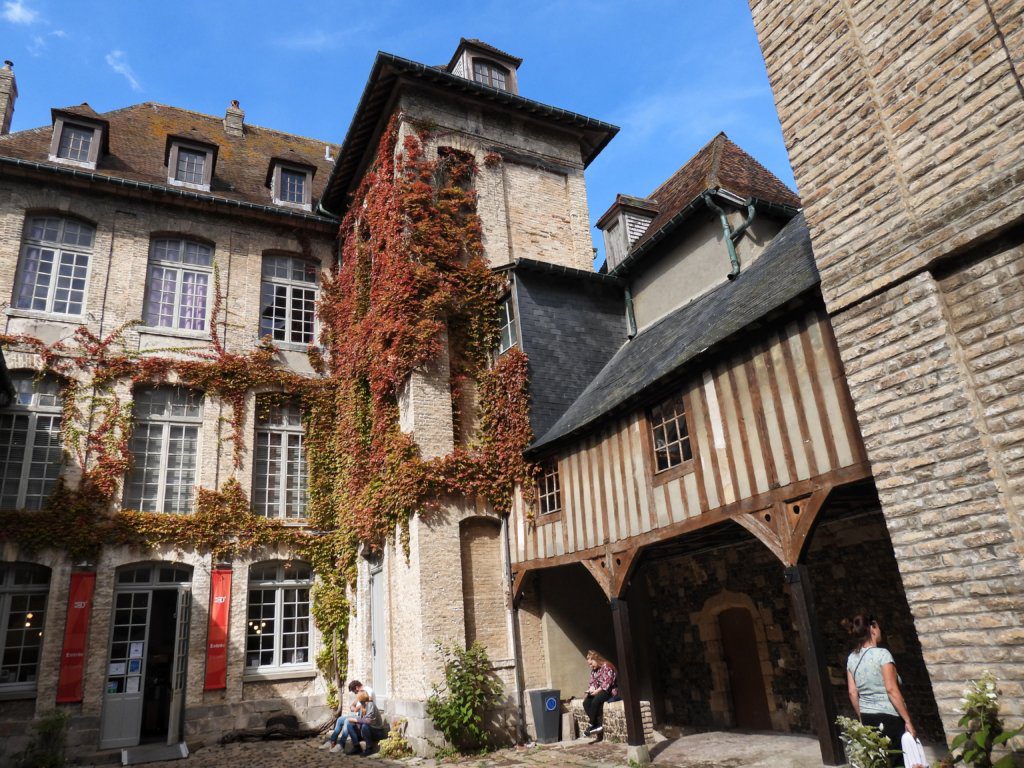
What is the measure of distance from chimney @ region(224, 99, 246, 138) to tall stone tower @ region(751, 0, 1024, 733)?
625 inches

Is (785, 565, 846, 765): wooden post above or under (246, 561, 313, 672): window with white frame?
under

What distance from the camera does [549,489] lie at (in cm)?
1023

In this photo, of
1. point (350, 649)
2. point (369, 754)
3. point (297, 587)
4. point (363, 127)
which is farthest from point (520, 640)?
point (363, 127)

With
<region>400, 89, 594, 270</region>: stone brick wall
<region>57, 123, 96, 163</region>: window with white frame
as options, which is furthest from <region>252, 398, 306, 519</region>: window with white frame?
<region>57, 123, 96, 163</region>: window with white frame

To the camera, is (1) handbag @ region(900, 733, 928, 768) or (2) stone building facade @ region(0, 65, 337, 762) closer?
(1) handbag @ region(900, 733, 928, 768)

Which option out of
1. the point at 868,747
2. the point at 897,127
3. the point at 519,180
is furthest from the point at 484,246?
the point at 868,747

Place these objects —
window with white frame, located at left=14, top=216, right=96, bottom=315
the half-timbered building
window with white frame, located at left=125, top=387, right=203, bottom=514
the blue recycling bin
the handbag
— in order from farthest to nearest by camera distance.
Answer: window with white frame, located at left=14, top=216, right=96, bottom=315 < window with white frame, located at left=125, top=387, right=203, bottom=514 < the blue recycling bin < the half-timbered building < the handbag

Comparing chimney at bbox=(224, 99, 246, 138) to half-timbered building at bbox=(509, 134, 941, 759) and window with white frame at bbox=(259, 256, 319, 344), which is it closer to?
window with white frame at bbox=(259, 256, 319, 344)

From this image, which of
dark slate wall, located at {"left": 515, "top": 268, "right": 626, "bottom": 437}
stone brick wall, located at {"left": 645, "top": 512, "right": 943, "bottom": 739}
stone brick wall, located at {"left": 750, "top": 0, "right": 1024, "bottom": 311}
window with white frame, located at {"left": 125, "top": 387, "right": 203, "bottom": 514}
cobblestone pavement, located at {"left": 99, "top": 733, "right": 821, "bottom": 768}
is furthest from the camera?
window with white frame, located at {"left": 125, "top": 387, "right": 203, "bottom": 514}

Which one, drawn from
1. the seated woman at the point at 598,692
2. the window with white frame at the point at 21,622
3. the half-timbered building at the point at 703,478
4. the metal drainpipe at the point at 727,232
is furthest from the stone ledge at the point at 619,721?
the window with white frame at the point at 21,622

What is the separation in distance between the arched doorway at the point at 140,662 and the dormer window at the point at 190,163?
24.7ft

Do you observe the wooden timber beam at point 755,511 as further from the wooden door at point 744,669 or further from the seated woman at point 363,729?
the seated woman at point 363,729

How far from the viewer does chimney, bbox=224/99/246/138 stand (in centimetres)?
1749

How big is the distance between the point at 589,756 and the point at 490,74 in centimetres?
1250
